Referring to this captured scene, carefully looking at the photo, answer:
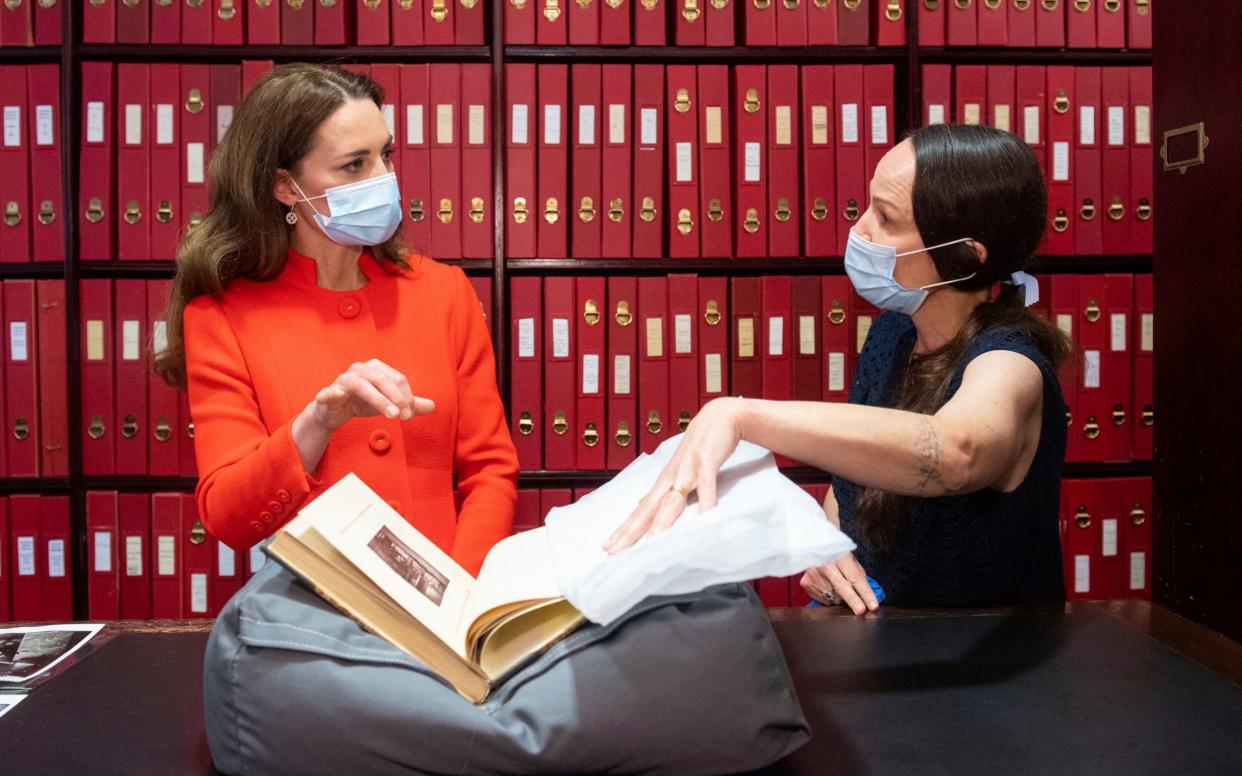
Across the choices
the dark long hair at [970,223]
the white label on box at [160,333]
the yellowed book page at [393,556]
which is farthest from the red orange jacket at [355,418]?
the dark long hair at [970,223]

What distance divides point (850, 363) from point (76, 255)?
1859mm

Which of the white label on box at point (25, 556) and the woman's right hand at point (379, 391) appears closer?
the woman's right hand at point (379, 391)

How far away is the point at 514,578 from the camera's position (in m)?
0.71

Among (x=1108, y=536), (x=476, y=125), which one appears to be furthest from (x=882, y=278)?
(x=1108, y=536)

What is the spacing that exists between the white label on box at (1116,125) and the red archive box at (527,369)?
143 cm

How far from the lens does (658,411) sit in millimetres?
2555

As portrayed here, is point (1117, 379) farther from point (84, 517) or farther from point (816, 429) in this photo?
point (84, 517)

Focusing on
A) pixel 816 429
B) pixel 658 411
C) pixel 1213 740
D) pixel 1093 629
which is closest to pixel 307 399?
pixel 816 429

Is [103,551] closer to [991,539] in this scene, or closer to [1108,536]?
[991,539]

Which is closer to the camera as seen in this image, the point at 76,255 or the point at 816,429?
the point at 816,429

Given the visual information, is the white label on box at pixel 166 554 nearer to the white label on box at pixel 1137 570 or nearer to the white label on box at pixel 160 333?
the white label on box at pixel 160 333

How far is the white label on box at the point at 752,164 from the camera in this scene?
2.52 m

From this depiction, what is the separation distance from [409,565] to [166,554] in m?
2.03

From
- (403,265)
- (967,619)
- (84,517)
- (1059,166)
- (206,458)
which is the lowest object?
(84,517)
